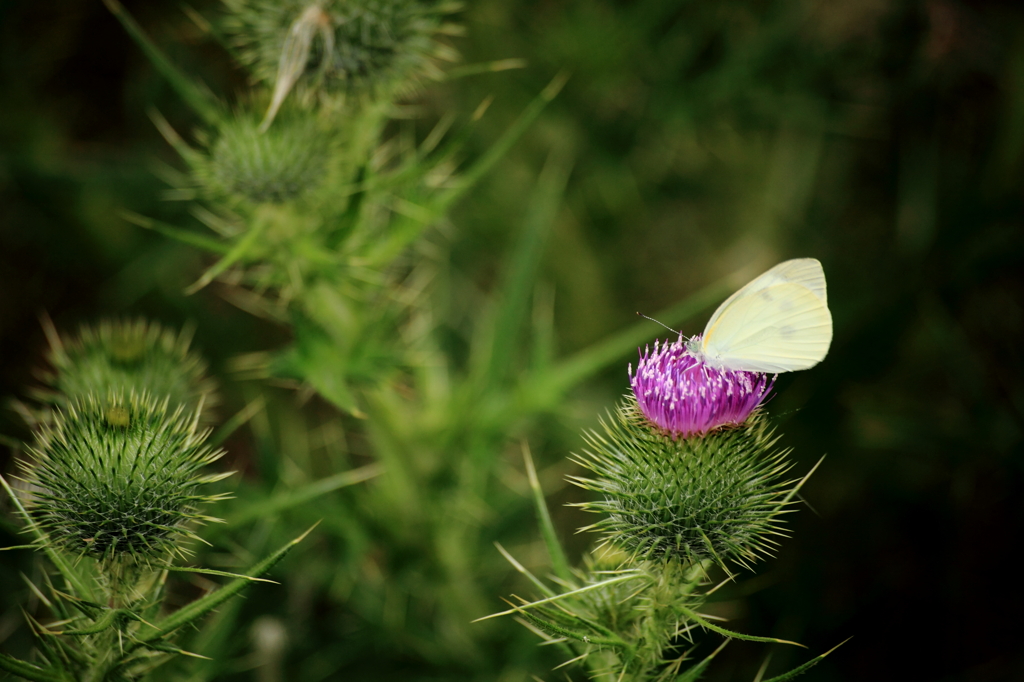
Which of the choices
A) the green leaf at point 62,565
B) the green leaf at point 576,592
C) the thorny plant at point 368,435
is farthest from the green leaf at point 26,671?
the green leaf at point 576,592

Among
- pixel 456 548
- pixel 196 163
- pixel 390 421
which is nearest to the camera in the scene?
pixel 196 163

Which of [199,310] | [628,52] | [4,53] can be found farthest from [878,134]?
[4,53]

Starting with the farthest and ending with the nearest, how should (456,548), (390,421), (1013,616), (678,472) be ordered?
(1013,616) < (456,548) < (390,421) < (678,472)

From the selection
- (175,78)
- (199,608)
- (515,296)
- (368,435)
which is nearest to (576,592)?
(199,608)

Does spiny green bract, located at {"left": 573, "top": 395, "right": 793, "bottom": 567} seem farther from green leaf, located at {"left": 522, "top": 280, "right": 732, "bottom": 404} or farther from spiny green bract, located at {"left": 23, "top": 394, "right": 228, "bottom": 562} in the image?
spiny green bract, located at {"left": 23, "top": 394, "right": 228, "bottom": 562}

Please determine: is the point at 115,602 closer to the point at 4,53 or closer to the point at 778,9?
the point at 4,53

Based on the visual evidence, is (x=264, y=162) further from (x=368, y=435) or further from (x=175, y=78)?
A: (x=368, y=435)

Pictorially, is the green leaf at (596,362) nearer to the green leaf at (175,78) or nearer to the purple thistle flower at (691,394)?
the purple thistle flower at (691,394)
